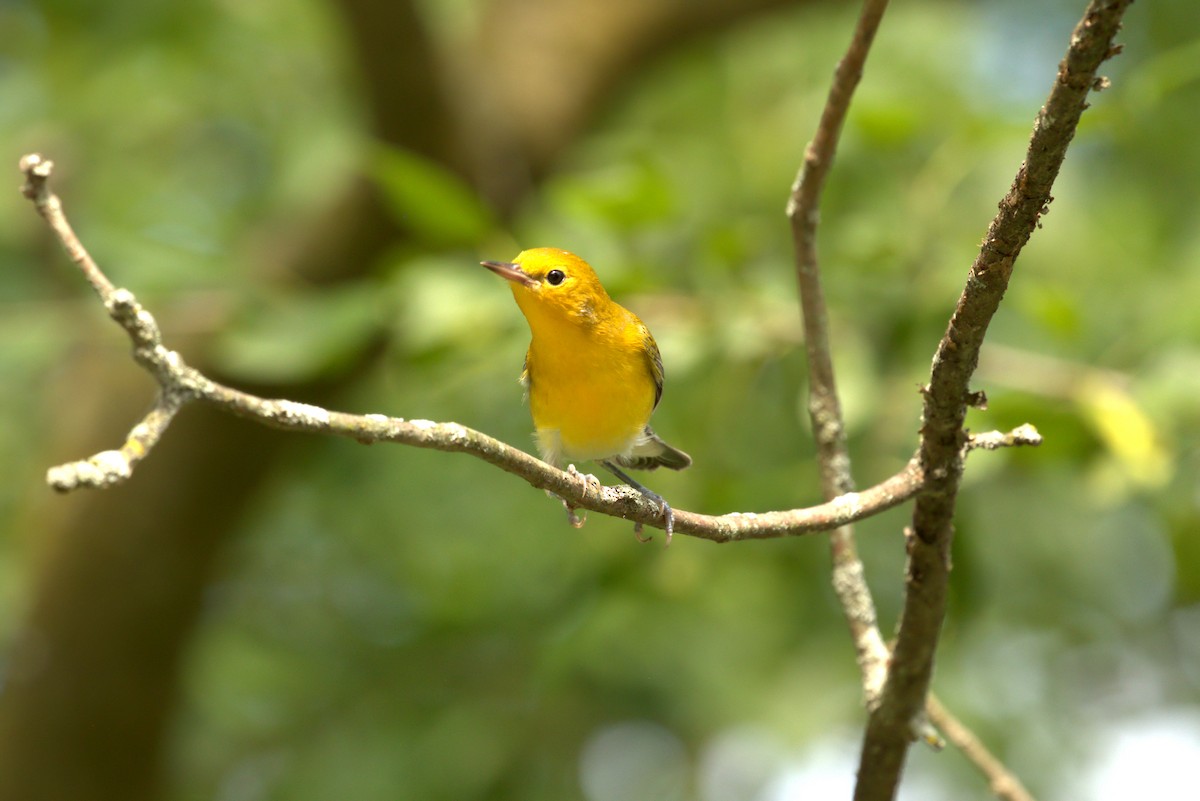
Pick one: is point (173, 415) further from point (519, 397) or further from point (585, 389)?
point (519, 397)

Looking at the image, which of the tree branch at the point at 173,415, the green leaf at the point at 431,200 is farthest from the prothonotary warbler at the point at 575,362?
the tree branch at the point at 173,415

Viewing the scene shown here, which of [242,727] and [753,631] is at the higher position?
[753,631]

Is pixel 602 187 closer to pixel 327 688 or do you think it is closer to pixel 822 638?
pixel 822 638

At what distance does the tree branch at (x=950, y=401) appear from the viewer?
5.32 feet

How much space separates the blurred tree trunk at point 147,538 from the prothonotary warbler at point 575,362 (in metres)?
2.52

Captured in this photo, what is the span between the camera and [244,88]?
7.57 meters

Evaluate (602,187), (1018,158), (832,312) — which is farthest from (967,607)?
(1018,158)

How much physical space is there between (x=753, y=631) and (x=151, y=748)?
3.22m

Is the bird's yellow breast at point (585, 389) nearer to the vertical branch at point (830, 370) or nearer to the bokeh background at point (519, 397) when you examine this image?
the bokeh background at point (519, 397)

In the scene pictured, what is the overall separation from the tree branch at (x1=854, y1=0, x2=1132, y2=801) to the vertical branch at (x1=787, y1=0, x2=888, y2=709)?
0.12 m

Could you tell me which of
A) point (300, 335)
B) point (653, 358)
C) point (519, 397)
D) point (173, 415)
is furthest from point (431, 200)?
point (173, 415)

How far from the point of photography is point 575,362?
357 cm

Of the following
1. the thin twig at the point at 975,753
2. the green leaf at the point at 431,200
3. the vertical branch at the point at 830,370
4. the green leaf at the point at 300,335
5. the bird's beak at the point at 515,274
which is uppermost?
the green leaf at the point at 431,200

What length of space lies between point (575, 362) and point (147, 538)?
348cm
